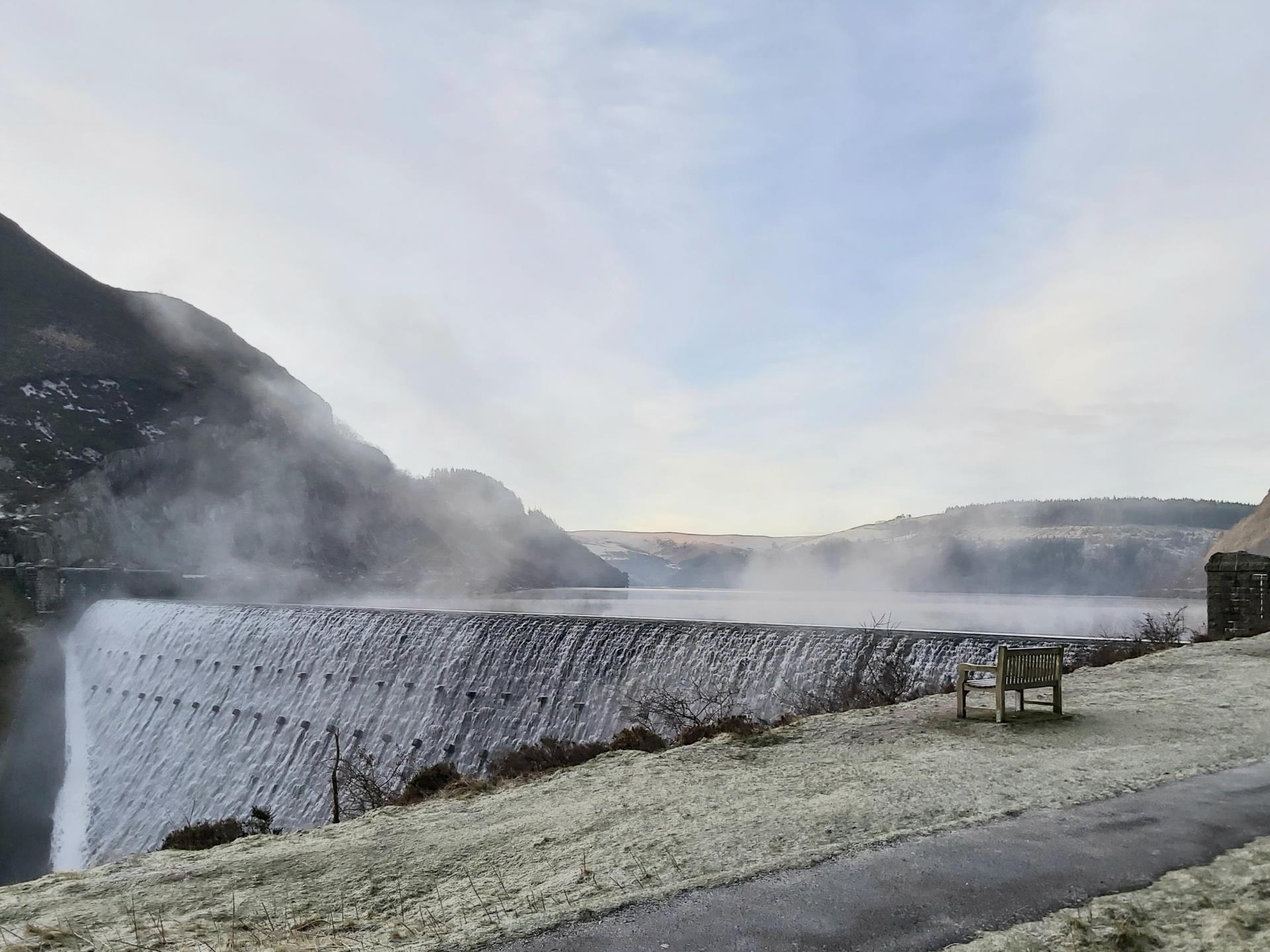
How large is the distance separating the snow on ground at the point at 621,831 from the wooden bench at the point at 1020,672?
0.38 meters

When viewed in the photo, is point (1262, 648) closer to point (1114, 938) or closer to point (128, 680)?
point (1114, 938)

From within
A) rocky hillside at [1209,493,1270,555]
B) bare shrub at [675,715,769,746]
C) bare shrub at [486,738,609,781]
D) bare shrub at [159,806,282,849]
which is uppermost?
rocky hillside at [1209,493,1270,555]

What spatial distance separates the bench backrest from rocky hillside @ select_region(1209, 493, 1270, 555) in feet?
335

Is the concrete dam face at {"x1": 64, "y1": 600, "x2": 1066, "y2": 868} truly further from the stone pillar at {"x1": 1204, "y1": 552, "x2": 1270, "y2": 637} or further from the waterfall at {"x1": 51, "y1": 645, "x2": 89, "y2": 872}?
the stone pillar at {"x1": 1204, "y1": 552, "x2": 1270, "y2": 637}

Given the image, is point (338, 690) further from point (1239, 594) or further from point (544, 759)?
point (1239, 594)

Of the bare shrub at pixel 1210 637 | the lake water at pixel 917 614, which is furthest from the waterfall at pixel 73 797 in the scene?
the bare shrub at pixel 1210 637

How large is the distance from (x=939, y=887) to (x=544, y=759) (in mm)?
Answer: 7851

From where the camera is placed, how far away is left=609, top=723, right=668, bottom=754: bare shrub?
10.8 meters

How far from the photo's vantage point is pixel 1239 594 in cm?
1733

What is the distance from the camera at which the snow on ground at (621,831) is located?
5207 millimetres

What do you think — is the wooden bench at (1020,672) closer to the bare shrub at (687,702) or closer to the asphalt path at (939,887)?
the asphalt path at (939,887)

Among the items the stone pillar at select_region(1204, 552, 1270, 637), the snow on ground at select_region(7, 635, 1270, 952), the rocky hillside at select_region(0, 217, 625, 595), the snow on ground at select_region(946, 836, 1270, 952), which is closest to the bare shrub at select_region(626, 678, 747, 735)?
the snow on ground at select_region(7, 635, 1270, 952)

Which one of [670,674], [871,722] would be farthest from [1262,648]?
[670,674]

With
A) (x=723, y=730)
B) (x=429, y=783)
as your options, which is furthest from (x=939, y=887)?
(x=429, y=783)
